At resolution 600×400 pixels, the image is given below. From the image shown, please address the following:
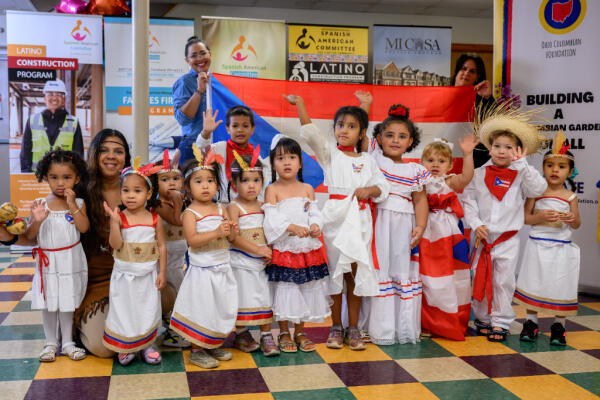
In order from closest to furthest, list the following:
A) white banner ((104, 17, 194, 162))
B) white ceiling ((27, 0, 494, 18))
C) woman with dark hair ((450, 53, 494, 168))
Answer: woman with dark hair ((450, 53, 494, 168)) < white banner ((104, 17, 194, 162)) < white ceiling ((27, 0, 494, 18))

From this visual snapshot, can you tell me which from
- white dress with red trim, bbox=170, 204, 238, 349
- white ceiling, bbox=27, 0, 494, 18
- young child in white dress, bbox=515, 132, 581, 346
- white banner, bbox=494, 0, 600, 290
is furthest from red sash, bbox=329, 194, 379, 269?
white ceiling, bbox=27, 0, 494, 18

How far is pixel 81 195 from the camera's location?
109 inches

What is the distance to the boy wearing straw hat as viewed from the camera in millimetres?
3053

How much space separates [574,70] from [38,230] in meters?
3.88

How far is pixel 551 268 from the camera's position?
119 inches

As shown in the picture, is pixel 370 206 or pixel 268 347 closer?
pixel 268 347

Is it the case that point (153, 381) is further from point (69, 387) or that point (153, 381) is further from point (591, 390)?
point (591, 390)

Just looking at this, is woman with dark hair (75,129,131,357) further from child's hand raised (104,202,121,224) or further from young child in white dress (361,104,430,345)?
young child in white dress (361,104,430,345)

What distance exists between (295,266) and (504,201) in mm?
1278

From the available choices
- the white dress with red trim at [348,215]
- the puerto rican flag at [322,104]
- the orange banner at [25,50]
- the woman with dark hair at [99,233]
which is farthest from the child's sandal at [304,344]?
the orange banner at [25,50]

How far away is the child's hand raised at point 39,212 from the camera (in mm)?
2578

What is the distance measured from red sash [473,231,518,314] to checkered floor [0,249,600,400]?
26 centimetres

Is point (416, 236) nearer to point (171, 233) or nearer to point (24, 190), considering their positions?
point (171, 233)

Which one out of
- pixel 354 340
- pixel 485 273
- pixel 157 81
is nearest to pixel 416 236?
pixel 485 273
